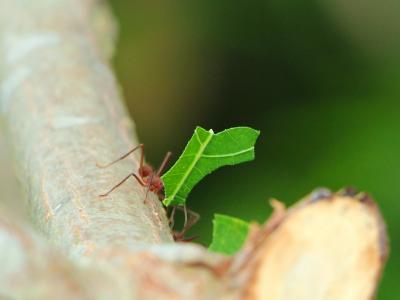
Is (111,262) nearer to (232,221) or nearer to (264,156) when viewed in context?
(232,221)

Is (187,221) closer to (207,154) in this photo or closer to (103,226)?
(207,154)

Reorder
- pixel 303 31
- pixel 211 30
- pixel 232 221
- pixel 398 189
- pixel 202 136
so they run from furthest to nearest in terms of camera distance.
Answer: pixel 211 30 → pixel 303 31 → pixel 398 189 → pixel 202 136 → pixel 232 221

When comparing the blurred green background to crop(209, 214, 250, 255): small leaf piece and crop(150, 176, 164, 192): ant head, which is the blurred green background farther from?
crop(209, 214, 250, 255): small leaf piece

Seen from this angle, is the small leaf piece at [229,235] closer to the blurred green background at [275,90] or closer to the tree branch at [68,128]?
the tree branch at [68,128]

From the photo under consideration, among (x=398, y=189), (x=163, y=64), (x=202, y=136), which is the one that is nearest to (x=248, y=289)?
(x=202, y=136)

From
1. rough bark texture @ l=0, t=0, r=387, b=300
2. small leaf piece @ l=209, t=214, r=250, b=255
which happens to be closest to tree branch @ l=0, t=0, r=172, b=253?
rough bark texture @ l=0, t=0, r=387, b=300

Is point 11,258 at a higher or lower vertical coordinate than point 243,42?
higher

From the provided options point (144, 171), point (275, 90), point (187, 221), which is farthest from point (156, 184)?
point (275, 90)
